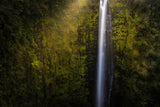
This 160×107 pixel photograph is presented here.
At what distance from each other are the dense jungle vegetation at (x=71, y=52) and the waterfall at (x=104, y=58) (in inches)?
3.8

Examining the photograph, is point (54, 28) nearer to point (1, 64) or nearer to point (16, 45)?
point (16, 45)

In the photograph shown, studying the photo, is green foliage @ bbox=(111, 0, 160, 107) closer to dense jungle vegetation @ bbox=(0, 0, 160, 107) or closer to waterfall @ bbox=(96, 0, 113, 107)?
dense jungle vegetation @ bbox=(0, 0, 160, 107)

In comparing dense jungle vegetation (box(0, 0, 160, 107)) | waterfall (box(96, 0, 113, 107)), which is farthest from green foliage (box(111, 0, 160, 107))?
waterfall (box(96, 0, 113, 107))

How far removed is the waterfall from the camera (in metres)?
2.02

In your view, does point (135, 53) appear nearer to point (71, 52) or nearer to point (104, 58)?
point (104, 58)

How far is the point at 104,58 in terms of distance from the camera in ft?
6.95

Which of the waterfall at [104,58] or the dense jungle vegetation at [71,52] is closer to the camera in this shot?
the dense jungle vegetation at [71,52]

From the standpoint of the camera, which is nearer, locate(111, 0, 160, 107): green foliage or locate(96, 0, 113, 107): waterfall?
locate(111, 0, 160, 107): green foliage

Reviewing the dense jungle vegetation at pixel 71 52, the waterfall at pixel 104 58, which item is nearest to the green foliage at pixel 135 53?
the dense jungle vegetation at pixel 71 52

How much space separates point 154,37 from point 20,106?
8.81 ft

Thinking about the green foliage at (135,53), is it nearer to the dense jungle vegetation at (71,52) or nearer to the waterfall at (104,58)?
the dense jungle vegetation at (71,52)

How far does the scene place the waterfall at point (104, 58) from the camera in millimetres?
2018

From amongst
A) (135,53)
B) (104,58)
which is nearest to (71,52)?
(104,58)

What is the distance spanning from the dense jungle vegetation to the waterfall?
98mm
